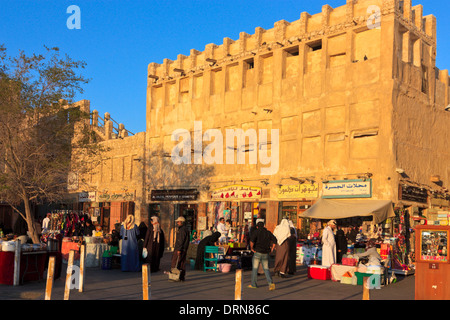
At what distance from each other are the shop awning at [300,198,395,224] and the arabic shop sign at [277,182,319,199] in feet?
7.39

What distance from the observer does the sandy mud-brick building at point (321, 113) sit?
22.6 metres

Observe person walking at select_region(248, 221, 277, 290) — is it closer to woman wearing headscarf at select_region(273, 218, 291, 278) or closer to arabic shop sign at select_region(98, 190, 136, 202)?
woman wearing headscarf at select_region(273, 218, 291, 278)

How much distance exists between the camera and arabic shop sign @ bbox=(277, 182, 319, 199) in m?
24.4

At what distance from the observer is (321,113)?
2450 centimetres

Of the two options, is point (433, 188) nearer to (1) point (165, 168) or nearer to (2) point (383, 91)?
(2) point (383, 91)

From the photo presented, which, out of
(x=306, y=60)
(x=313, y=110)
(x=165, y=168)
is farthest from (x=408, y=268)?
(x=165, y=168)

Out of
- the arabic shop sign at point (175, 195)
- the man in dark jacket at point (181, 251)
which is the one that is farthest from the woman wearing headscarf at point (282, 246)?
the arabic shop sign at point (175, 195)

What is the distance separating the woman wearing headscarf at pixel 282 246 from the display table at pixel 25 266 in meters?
6.71

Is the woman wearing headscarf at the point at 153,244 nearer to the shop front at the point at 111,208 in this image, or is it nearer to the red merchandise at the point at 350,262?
the red merchandise at the point at 350,262

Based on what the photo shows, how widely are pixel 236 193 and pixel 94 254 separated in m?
10.9

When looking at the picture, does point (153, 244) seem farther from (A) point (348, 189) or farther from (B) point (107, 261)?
(A) point (348, 189)

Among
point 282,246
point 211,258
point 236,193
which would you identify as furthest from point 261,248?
point 236,193

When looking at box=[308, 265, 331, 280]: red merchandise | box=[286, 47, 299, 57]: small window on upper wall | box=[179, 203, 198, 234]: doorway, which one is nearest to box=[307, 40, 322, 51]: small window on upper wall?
box=[286, 47, 299, 57]: small window on upper wall

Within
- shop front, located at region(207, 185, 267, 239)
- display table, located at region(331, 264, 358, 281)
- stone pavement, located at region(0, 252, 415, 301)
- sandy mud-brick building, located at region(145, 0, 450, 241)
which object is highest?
sandy mud-brick building, located at region(145, 0, 450, 241)
